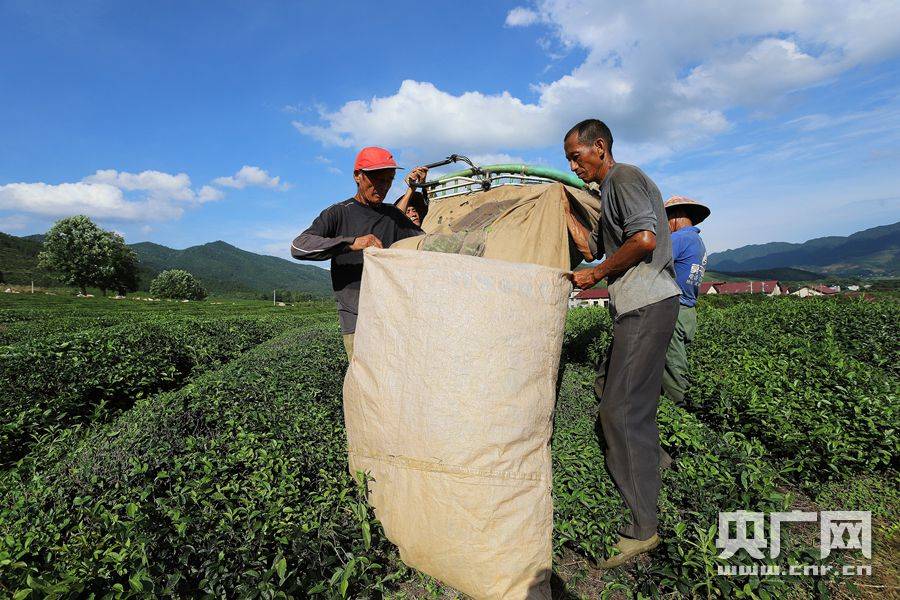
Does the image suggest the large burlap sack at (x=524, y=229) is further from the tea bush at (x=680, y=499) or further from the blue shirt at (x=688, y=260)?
the blue shirt at (x=688, y=260)

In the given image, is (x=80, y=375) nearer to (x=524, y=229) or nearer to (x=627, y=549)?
(x=524, y=229)

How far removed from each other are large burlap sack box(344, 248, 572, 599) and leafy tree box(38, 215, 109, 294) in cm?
6159

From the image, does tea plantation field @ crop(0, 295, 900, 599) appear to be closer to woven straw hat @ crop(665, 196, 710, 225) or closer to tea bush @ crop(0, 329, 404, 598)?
tea bush @ crop(0, 329, 404, 598)

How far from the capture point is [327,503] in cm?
209

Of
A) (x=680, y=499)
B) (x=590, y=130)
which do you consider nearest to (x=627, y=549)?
(x=680, y=499)

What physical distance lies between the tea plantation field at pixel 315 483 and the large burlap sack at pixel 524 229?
126 centimetres

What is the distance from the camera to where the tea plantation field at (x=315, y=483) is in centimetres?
163

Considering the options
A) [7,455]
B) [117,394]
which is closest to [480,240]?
[7,455]

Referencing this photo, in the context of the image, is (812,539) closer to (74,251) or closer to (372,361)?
(372,361)

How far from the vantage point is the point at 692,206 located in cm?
385

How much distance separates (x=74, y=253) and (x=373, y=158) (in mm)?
62158

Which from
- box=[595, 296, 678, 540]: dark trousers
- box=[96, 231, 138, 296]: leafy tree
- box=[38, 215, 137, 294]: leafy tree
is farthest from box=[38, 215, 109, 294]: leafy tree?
box=[595, 296, 678, 540]: dark trousers

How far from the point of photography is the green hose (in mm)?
2684

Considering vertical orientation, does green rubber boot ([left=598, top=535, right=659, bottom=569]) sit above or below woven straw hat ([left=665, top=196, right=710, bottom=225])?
below
